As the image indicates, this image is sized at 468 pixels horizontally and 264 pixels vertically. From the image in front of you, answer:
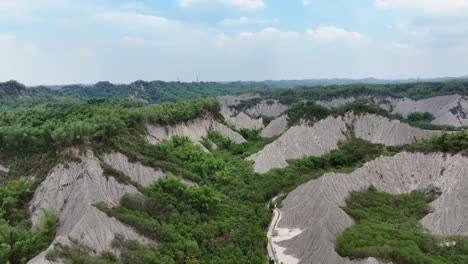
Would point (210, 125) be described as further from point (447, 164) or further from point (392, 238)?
point (392, 238)

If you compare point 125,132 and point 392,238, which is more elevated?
point 125,132

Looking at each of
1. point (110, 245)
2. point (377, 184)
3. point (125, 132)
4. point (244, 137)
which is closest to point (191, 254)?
point (110, 245)

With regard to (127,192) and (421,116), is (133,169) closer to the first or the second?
(127,192)

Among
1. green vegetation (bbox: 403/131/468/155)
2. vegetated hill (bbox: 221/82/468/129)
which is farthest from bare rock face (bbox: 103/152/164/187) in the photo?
vegetated hill (bbox: 221/82/468/129)

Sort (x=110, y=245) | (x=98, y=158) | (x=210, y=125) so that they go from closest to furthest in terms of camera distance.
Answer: (x=110, y=245) → (x=98, y=158) → (x=210, y=125)

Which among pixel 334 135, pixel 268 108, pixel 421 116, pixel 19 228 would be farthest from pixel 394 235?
pixel 268 108
